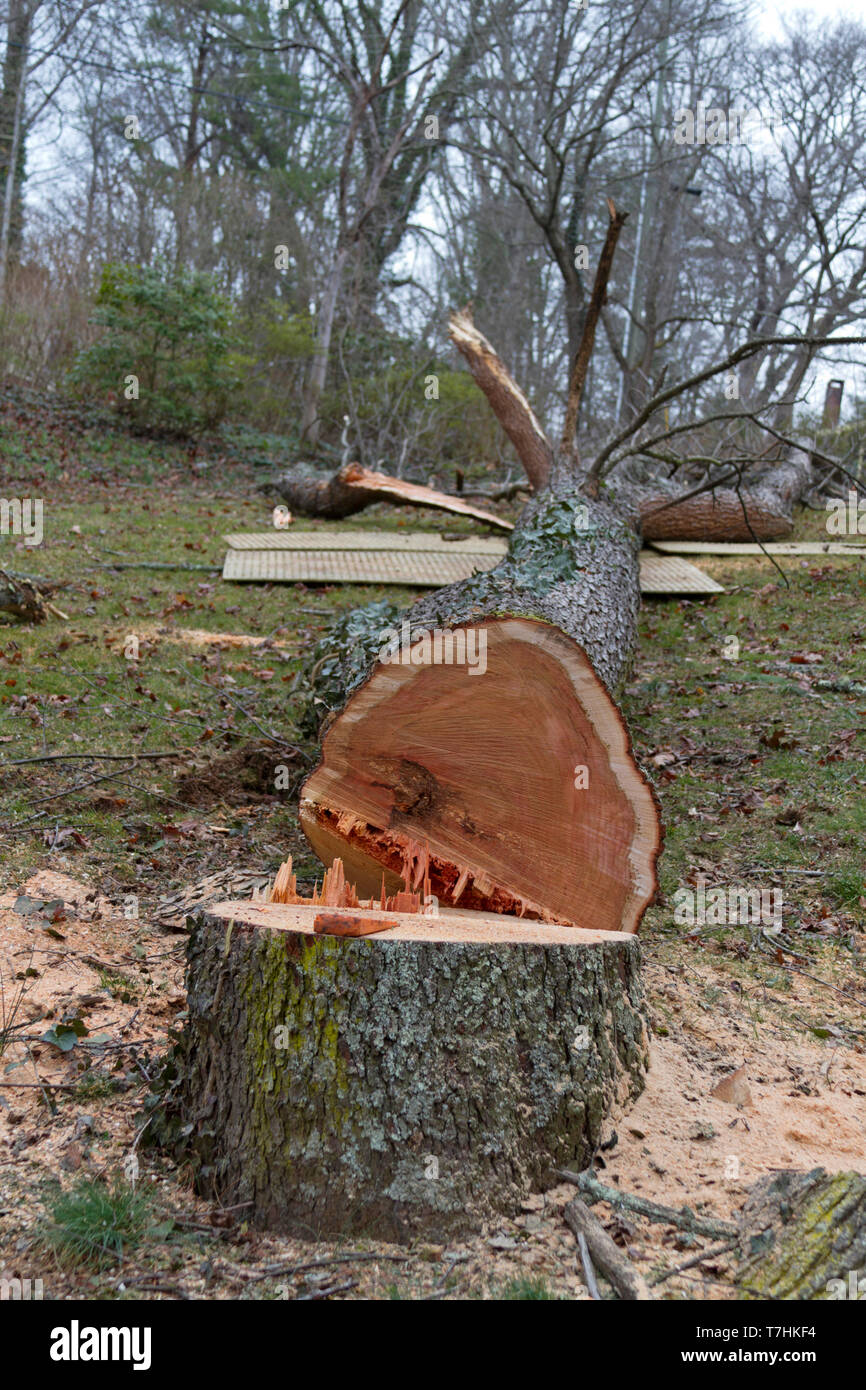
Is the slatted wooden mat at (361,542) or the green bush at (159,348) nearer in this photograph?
the slatted wooden mat at (361,542)

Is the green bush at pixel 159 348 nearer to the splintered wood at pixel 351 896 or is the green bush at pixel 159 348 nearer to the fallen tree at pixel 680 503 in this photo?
the fallen tree at pixel 680 503

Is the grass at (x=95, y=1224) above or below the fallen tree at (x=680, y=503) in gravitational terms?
below

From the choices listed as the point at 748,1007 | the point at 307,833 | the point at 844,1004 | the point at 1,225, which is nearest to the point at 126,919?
the point at 307,833

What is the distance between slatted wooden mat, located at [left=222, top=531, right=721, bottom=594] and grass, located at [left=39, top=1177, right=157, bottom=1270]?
5.91 metres

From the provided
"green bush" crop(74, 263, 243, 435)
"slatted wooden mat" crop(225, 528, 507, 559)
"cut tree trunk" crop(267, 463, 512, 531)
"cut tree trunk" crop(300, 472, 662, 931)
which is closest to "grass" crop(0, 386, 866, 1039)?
"slatted wooden mat" crop(225, 528, 507, 559)

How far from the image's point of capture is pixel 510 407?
9.25 m

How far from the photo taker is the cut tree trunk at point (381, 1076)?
7.20 ft

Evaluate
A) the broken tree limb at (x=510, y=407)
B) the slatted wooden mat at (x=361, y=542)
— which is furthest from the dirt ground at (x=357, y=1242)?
the broken tree limb at (x=510, y=407)

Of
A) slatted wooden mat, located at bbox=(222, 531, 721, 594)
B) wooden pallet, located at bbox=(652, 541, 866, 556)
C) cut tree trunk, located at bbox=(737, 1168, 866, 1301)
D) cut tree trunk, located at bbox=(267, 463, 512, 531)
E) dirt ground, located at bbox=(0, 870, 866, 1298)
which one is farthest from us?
cut tree trunk, located at bbox=(267, 463, 512, 531)

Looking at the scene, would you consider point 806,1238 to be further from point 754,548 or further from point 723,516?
point 723,516

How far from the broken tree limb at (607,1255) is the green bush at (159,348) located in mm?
12364

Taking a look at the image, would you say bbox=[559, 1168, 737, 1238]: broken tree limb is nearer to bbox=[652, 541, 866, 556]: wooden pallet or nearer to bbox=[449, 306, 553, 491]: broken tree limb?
bbox=[449, 306, 553, 491]: broken tree limb

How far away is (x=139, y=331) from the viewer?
13305 mm

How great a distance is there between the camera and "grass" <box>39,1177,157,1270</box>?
6.64ft
